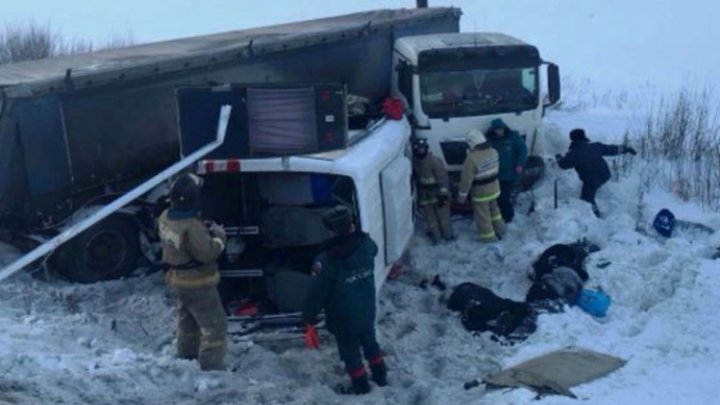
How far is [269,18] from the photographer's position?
39094 millimetres

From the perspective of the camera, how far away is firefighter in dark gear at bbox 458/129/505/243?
1183cm

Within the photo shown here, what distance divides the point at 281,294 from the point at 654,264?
4163mm

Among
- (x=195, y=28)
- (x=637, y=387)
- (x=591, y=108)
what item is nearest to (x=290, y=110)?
(x=637, y=387)

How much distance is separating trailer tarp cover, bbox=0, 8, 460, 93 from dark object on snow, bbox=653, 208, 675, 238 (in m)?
5.19

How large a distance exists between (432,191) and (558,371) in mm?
4413

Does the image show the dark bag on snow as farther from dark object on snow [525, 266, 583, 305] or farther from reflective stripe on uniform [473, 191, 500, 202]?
reflective stripe on uniform [473, 191, 500, 202]

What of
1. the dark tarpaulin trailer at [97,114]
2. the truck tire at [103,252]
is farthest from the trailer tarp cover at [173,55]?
the truck tire at [103,252]

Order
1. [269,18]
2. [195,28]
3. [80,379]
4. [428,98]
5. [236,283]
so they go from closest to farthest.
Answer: [80,379] < [236,283] < [428,98] < [195,28] < [269,18]

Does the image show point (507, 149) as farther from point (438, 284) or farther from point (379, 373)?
point (379, 373)

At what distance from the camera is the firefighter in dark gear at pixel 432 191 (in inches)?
466

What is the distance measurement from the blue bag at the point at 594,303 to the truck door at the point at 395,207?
1.87 m

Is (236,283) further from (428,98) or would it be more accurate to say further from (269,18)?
(269,18)

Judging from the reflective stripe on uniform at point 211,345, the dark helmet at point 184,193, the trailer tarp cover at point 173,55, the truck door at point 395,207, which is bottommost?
the reflective stripe on uniform at point 211,345

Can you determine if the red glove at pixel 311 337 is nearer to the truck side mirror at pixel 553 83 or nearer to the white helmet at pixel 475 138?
the white helmet at pixel 475 138
